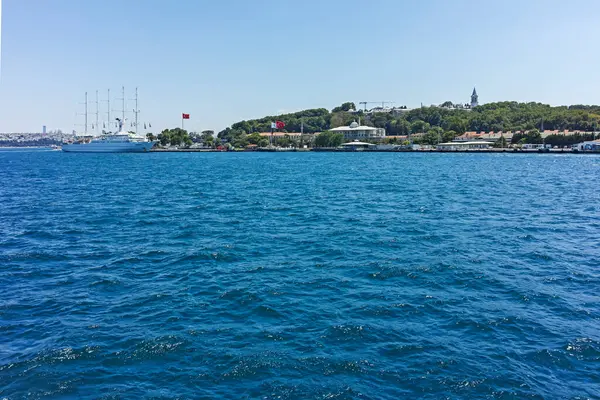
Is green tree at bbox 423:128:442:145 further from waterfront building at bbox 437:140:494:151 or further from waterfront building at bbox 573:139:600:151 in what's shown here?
waterfront building at bbox 573:139:600:151

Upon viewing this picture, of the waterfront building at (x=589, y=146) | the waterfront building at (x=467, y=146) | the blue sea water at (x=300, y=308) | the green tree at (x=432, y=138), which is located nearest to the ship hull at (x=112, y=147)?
the green tree at (x=432, y=138)

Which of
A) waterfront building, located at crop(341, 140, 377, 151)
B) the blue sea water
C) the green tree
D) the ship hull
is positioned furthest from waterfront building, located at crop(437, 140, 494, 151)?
the blue sea water

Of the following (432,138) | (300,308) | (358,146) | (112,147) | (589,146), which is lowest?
(300,308)

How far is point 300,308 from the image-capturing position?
13.3 meters

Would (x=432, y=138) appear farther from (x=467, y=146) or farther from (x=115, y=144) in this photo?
(x=115, y=144)

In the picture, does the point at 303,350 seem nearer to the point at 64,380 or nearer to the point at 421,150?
the point at 64,380

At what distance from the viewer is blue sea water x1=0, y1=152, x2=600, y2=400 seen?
30.8ft

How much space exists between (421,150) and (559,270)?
150 m

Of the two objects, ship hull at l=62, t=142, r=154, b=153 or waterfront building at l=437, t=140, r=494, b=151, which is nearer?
waterfront building at l=437, t=140, r=494, b=151

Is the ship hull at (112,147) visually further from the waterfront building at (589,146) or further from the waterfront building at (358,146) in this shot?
Answer: the waterfront building at (589,146)

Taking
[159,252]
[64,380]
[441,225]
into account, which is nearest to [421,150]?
[441,225]

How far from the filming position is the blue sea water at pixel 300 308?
9383mm

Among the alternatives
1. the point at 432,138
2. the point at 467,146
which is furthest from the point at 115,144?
the point at 467,146

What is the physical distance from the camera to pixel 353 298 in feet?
46.2
